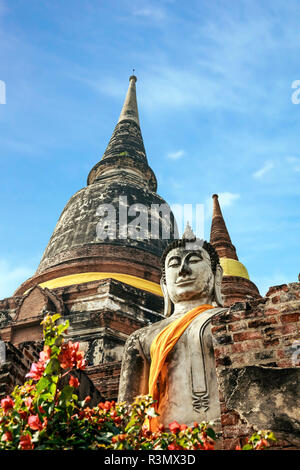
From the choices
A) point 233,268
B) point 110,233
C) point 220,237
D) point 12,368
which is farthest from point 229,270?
point 12,368

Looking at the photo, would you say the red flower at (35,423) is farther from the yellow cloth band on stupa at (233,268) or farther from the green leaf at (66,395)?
the yellow cloth band on stupa at (233,268)

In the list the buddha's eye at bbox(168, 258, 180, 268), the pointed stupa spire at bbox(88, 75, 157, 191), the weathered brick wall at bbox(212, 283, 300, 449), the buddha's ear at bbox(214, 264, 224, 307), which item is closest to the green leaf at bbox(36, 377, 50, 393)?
the weathered brick wall at bbox(212, 283, 300, 449)

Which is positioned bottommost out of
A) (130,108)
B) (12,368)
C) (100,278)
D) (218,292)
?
(12,368)

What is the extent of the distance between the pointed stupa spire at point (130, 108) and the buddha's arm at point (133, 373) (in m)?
17.4

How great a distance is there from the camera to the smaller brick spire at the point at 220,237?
14.9 m

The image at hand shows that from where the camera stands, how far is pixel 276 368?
2.68m

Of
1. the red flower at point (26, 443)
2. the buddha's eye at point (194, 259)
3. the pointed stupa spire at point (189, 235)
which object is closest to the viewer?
the red flower at point (26, 443)

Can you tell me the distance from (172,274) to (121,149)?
12920mm

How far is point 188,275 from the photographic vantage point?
525 centimetres

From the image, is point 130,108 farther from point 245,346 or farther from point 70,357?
point 70,357

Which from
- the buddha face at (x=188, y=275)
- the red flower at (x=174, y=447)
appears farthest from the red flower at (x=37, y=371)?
the buddha face at (x=188, y=275)

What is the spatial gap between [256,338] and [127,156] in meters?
14.3
